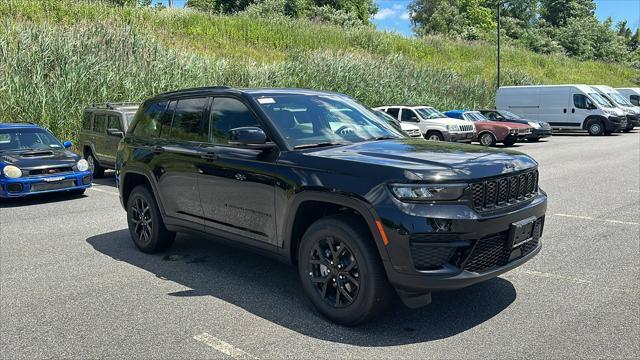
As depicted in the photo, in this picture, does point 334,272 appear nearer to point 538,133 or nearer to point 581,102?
point 538,133

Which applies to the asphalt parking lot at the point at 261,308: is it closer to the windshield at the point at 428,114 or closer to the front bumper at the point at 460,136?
the front bumper at the point at 460,136

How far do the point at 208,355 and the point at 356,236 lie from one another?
1.27 meters

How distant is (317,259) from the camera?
430 cm

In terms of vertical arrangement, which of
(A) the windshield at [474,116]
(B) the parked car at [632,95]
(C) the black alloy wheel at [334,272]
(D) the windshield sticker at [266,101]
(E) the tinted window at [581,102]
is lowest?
(C) the black alloy wheel at [334,272]

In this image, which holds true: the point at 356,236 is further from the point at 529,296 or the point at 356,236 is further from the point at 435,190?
the point at 529,296

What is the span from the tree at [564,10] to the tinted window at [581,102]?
59.3m

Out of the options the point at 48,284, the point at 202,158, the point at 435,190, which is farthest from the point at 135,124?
the point at 435,190

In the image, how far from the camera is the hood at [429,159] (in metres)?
3.81

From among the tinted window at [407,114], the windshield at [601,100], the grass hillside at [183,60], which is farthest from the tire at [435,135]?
the windshield at [601,100]

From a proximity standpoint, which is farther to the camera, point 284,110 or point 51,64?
point 51,64

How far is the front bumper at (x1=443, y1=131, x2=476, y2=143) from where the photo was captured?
19.8 meters

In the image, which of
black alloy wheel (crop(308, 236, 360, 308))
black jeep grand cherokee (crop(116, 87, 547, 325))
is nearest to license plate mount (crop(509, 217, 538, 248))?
black jeep grand cherokee (crop(116, 87, 547, 325))

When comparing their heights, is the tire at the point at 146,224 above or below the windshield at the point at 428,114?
below

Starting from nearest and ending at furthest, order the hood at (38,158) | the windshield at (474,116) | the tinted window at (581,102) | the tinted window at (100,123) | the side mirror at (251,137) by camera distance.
A: the side mirror at (251,137), the hood at (38,158), the tinted window at (100,123), the windshield at (474,116), the tinted window at (581,102)
